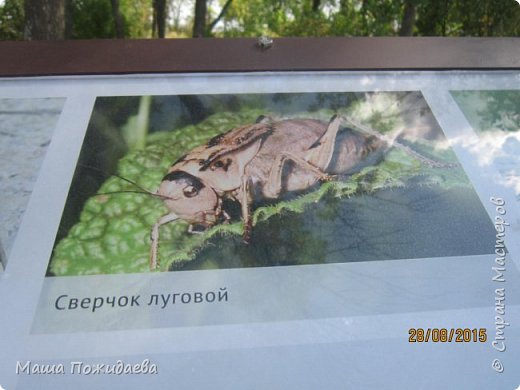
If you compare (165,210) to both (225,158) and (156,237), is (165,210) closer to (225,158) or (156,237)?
(156,237)

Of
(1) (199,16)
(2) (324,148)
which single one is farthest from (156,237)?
(1) (199,16)

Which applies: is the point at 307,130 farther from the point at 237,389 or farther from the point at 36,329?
the point at 36,329

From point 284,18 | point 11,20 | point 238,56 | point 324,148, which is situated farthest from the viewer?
point 284,18

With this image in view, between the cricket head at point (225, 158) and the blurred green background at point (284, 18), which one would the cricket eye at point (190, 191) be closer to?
the cricket head at point (225, 158)

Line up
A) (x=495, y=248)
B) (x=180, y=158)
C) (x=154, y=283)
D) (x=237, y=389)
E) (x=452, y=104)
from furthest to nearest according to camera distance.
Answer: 1. (x=452, y=104)
2. (x=180, y=158)
3. (x=495, y=248)
4. (x=154, y=283)
5. (x=237, y=389)

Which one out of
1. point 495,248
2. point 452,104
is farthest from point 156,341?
point 452,104

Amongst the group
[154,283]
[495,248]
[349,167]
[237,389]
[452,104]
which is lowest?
[237,389]
